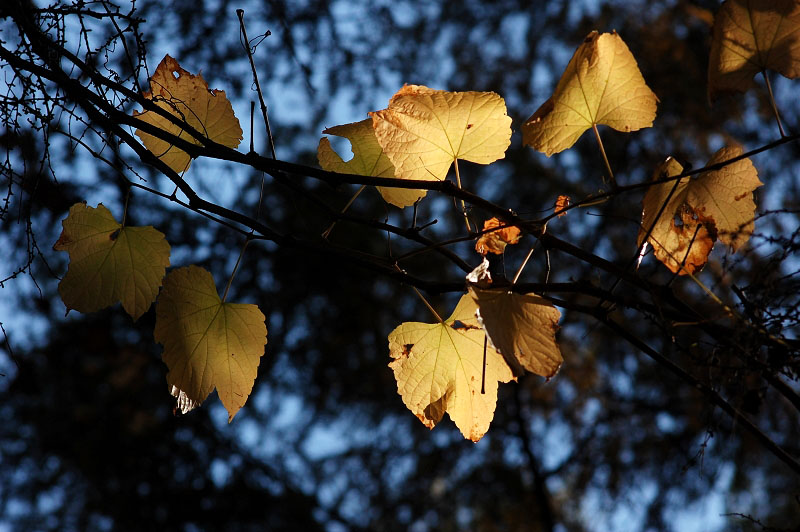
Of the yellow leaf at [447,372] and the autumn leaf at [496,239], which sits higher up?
the autumn leaf at [496,239]

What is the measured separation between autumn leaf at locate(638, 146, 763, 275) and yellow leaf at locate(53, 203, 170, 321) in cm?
64

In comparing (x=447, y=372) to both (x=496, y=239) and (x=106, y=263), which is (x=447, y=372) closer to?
(x=496, y=239)

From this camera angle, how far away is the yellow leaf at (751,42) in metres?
0.72

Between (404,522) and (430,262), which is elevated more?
(430,262)

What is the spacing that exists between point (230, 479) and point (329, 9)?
7.59ft

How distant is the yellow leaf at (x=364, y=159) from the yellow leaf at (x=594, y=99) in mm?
173

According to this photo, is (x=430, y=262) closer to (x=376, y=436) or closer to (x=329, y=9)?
(x=376, y=436)

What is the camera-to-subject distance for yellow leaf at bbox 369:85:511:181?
2.43ft

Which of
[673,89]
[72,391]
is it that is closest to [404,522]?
[72,391]

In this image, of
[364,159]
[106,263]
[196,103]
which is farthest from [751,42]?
[106,263]

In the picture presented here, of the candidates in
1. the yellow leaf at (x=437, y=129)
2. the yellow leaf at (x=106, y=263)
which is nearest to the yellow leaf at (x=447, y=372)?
the yellow leaf at (x=437, y=129)

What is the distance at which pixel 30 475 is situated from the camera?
3.65 m

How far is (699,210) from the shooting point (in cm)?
80

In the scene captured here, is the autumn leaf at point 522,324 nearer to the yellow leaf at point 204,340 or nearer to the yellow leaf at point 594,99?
the yellow leaf at point 594,99
